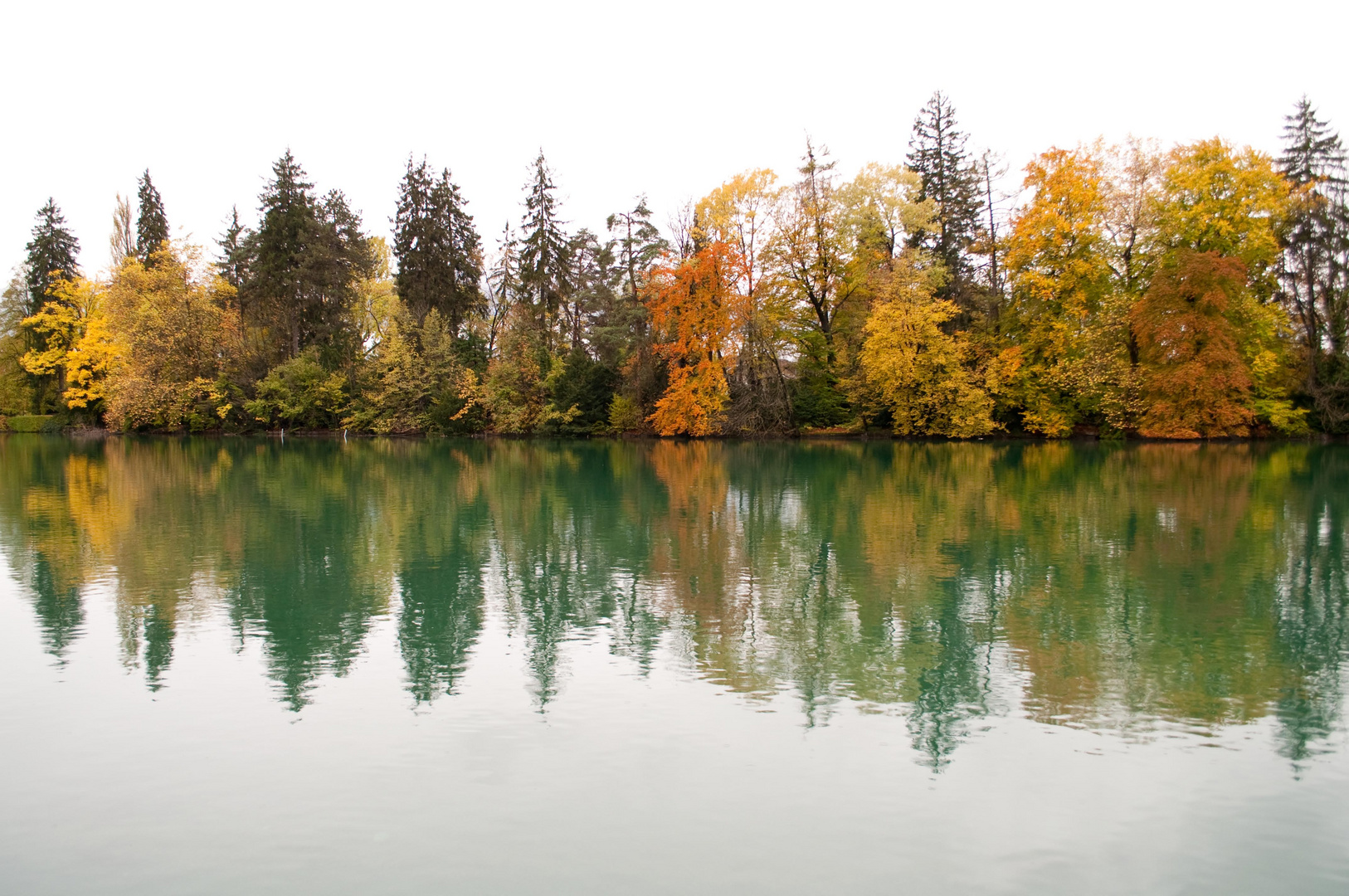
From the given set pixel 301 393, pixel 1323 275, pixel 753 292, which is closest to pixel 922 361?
pixel 753 292

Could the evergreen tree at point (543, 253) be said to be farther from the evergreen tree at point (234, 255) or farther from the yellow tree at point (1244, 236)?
the yellow tree at point (1244, 236)

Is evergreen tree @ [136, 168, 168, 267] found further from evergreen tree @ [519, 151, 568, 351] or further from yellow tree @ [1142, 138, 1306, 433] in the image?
yellow tree @ [1142, 138, 1306, 433]

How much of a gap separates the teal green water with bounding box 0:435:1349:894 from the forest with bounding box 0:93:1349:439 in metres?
29.2

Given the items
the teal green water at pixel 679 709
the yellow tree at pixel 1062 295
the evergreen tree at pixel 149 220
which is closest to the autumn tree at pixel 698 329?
the yellow tree at pixel 1062 295

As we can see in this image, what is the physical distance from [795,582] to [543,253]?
48.6 m

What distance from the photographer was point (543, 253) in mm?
57094

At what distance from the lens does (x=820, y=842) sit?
512 centimetres

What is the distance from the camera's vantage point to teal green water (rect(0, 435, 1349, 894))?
5.02m

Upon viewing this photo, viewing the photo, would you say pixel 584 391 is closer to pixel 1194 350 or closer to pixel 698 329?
pixel 698 329

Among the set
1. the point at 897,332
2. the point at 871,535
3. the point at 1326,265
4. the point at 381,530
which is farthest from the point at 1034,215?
the point at 381,530

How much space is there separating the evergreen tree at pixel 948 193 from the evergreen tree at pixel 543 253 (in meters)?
22.9

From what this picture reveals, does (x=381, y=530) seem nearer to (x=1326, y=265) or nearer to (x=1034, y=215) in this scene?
(x=1034, y=215)

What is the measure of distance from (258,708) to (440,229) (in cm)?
5498

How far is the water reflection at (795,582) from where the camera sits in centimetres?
791
